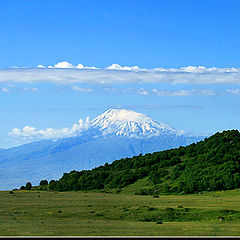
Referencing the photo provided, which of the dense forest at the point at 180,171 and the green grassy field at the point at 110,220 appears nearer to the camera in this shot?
the green grassy field at the point at 110,220

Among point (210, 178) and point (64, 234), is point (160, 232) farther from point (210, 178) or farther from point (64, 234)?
point (210, 178)

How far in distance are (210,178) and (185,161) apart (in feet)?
60.6

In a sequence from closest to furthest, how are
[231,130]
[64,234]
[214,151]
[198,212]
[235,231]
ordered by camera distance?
[64,234] < [235,231] < [198,212] < [214,151] < [231,130]

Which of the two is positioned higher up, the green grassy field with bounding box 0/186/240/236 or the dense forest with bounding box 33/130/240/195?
the dense forest with bounding box 33/130/240/195

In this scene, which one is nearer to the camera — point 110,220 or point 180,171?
point 110,220

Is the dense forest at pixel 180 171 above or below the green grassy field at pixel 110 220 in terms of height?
above

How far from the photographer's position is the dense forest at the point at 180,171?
9669 cm

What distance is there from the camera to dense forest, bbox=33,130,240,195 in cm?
9669

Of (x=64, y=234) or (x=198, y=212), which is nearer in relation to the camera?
(x=64, y=234)

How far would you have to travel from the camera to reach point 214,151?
112 m

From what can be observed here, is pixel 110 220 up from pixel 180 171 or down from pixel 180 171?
down

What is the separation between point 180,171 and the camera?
110000 mm

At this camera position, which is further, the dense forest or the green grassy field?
the dense forest

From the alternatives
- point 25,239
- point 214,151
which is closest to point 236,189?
point 214,151
